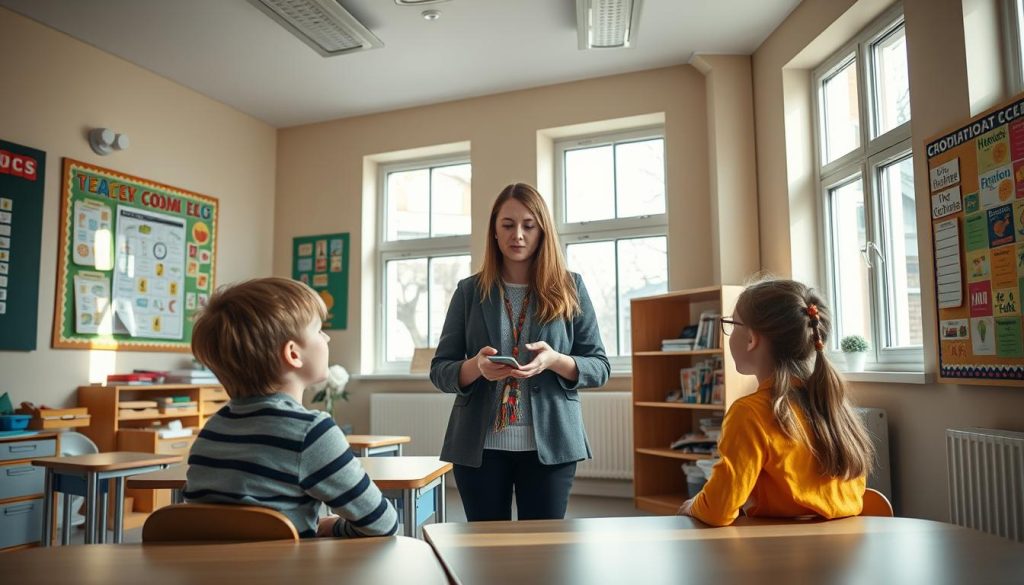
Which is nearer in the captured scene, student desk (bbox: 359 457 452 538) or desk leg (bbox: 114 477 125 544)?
student desk (bbox: 359 457 452 538)

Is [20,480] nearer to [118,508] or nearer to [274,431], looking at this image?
[118,508]

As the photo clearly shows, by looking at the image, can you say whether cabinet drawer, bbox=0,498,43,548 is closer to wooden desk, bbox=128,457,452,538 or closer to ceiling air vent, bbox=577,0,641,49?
wooden desk, bbox=128,457,452,538

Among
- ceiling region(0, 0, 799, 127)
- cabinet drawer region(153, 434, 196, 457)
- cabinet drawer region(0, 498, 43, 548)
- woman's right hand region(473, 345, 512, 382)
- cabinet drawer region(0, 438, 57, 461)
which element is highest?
ceiling region(0, 0, 799, 127)

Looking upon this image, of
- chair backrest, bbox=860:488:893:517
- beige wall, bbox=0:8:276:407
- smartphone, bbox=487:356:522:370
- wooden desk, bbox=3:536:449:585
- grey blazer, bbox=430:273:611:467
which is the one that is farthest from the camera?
beige wall, bbox=0:8:276:407

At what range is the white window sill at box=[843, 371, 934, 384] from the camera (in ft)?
10.1

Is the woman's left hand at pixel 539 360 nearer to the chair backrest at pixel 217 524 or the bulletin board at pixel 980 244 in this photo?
the chair backrest at pixel 217 524

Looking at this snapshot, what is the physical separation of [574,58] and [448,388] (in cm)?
358

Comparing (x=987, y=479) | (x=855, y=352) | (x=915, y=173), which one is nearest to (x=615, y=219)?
(x=855, y=352)

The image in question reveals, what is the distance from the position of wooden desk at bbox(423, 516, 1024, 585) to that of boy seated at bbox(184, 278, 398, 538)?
18cm

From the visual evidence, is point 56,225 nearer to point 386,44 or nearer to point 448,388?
point 386,44

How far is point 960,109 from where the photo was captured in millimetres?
2906

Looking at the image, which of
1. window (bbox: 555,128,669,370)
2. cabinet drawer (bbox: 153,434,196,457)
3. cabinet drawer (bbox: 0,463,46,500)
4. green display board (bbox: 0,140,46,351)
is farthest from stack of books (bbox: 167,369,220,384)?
window (bbox: 555,128,669,370)

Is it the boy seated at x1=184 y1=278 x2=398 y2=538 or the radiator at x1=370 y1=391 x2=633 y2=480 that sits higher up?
the boy seated at x1=184 y1=278 x2=398 y2=538

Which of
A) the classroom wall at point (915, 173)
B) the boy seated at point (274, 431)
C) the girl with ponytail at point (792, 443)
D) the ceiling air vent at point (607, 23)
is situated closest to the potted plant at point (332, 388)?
the ceiling air vent at point (607, 23)
